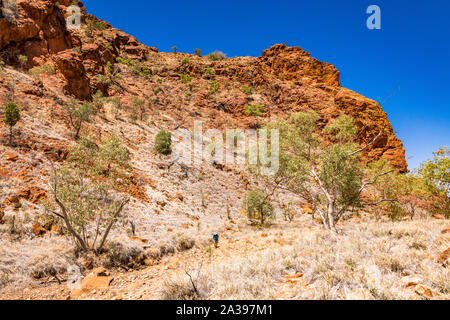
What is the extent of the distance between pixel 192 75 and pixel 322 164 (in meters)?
58.5

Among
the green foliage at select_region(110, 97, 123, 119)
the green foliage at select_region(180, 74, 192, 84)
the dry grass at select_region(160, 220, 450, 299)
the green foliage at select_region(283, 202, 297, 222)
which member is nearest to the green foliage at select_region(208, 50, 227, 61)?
the green foliage at select_region(180, 74, 192, 84)

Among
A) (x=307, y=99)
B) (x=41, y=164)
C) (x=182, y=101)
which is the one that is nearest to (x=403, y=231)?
(x=41, y=164)

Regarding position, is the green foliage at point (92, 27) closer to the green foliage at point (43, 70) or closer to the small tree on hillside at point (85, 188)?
the green foliage at point (43, 70)

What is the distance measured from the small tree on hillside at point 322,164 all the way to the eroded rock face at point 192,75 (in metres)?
22.4

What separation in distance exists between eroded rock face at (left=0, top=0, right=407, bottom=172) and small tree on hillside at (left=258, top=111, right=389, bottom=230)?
22443 mm

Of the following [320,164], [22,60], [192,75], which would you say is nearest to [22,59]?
[22,60]

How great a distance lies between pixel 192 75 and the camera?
6256 cm

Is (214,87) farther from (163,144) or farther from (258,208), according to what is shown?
(258,208)

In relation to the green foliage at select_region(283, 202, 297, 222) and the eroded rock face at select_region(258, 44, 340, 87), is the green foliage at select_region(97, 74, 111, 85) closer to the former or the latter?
the green foliage at select_region(283, 202, 297, 222)

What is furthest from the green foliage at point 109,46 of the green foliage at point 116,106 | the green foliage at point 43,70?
the green foliage at point 116,106

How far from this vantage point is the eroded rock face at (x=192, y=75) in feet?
108

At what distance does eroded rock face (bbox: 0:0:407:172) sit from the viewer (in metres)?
32.8

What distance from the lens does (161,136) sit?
2742 cm
